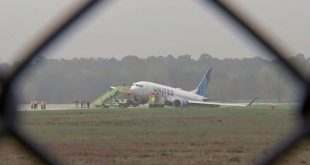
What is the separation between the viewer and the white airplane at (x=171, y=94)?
3525cm

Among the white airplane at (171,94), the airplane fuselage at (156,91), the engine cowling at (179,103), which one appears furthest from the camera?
the engine cowling at (179,103)

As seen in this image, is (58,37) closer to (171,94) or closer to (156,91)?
(156,91)

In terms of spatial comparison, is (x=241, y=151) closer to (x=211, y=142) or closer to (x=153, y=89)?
(x=211, y=142)

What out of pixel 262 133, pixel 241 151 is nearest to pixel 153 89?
pixel 262 133

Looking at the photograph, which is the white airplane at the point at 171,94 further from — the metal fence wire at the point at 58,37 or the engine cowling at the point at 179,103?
the metal fence wire at the point at 58,37

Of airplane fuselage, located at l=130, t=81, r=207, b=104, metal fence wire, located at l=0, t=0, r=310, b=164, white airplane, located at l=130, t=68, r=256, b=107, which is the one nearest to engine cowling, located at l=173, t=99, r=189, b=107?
white airplane, located at l=130, t=68, r=256, b=107

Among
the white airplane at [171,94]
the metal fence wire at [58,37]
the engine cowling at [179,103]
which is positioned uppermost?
the white airplane at [171,94]

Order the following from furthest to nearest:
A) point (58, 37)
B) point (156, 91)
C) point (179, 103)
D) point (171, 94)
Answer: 1. point (171, 94)
2. point (179, 103)
3. point (156, 91)
4. point (58, 37)

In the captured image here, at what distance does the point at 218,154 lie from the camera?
8203 mm

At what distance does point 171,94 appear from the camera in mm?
36844

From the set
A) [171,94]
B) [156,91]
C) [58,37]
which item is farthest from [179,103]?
[58,37]

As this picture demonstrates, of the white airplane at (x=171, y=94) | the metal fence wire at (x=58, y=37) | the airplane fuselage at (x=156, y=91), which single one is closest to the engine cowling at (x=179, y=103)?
the white airplane at (x=171, y=94)

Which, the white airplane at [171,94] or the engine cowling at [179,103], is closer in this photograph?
the white airplane at [171,94]

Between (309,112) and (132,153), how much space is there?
7074 millimetres
